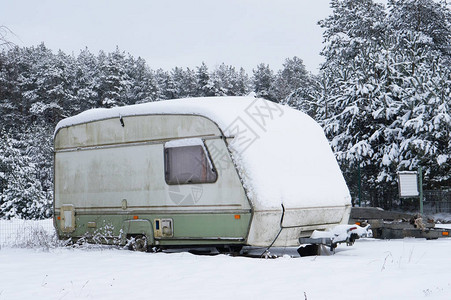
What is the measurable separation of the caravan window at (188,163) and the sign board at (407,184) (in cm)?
682

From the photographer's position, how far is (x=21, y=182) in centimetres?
2897

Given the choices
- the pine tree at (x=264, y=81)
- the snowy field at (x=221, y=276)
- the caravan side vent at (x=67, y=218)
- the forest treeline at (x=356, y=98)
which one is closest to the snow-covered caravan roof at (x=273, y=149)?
the snowy field at (x=221, y=276)

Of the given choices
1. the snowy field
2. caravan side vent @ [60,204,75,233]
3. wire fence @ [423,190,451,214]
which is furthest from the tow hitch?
wire fence @ [423,190,451,214]

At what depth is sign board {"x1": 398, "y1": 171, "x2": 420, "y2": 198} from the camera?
14.0 meters

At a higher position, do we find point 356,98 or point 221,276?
point 356,98

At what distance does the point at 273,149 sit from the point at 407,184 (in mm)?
6378

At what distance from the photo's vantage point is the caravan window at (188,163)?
29.8 feet

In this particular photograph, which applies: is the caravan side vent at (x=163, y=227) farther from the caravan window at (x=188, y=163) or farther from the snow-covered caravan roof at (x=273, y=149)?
the snow-covered caravan roof at (x=273, y=149)

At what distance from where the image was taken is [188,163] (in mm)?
9328

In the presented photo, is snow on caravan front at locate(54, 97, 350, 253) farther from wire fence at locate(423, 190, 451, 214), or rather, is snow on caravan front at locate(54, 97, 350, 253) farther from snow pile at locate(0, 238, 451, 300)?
wire fence at locate(423, 190, 451, 214)

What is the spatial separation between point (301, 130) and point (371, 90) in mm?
10837

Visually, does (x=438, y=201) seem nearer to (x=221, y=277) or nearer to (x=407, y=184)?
(x=407, y=184)

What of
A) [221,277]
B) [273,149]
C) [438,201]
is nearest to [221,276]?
A: [221,277]

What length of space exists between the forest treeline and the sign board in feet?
14.2
